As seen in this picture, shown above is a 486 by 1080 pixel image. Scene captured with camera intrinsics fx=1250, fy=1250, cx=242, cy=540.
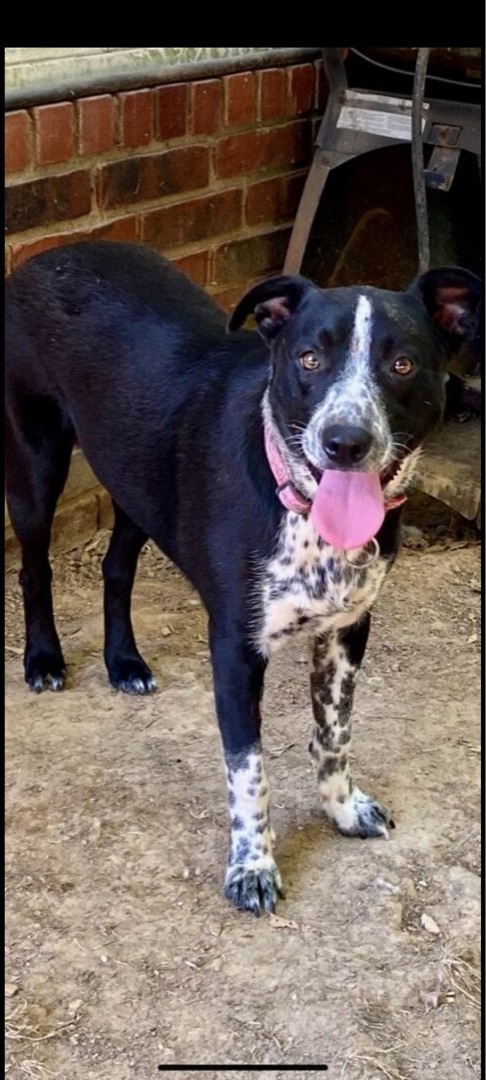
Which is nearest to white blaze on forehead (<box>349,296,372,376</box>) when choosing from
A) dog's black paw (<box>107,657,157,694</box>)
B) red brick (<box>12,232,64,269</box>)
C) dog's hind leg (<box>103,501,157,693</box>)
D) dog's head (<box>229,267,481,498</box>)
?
dog's head (<box>229,267,481,498</box>)

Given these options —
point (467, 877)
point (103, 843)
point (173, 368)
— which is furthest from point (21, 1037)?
point (173, 368)

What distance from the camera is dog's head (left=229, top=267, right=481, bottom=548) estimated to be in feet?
6.60

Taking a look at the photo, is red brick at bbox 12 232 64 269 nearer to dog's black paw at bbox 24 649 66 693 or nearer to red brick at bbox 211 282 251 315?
red brick at bbox 211 282 251 315

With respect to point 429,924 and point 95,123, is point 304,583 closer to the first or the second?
point 429,924

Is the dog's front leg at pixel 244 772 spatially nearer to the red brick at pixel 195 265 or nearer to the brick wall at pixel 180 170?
the brick wall at pixel 180 170

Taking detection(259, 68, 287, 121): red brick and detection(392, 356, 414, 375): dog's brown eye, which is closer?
detection(392, 356, 414, 375): dog's brown eye

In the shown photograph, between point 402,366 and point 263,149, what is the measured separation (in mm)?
2108

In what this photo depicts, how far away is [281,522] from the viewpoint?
2.27 metres

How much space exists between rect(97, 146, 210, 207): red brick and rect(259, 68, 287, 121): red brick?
322 millimetres

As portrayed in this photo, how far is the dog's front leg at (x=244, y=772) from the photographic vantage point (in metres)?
2.35

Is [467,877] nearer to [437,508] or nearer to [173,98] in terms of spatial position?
[437,508]

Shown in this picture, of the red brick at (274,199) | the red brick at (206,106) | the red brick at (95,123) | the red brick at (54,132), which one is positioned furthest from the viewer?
the red brick at (274,199)

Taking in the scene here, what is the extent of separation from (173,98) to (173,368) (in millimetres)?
1335

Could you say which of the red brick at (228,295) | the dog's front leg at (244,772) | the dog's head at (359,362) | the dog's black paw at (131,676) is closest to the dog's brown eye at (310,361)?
the dog's head at (359,362)
